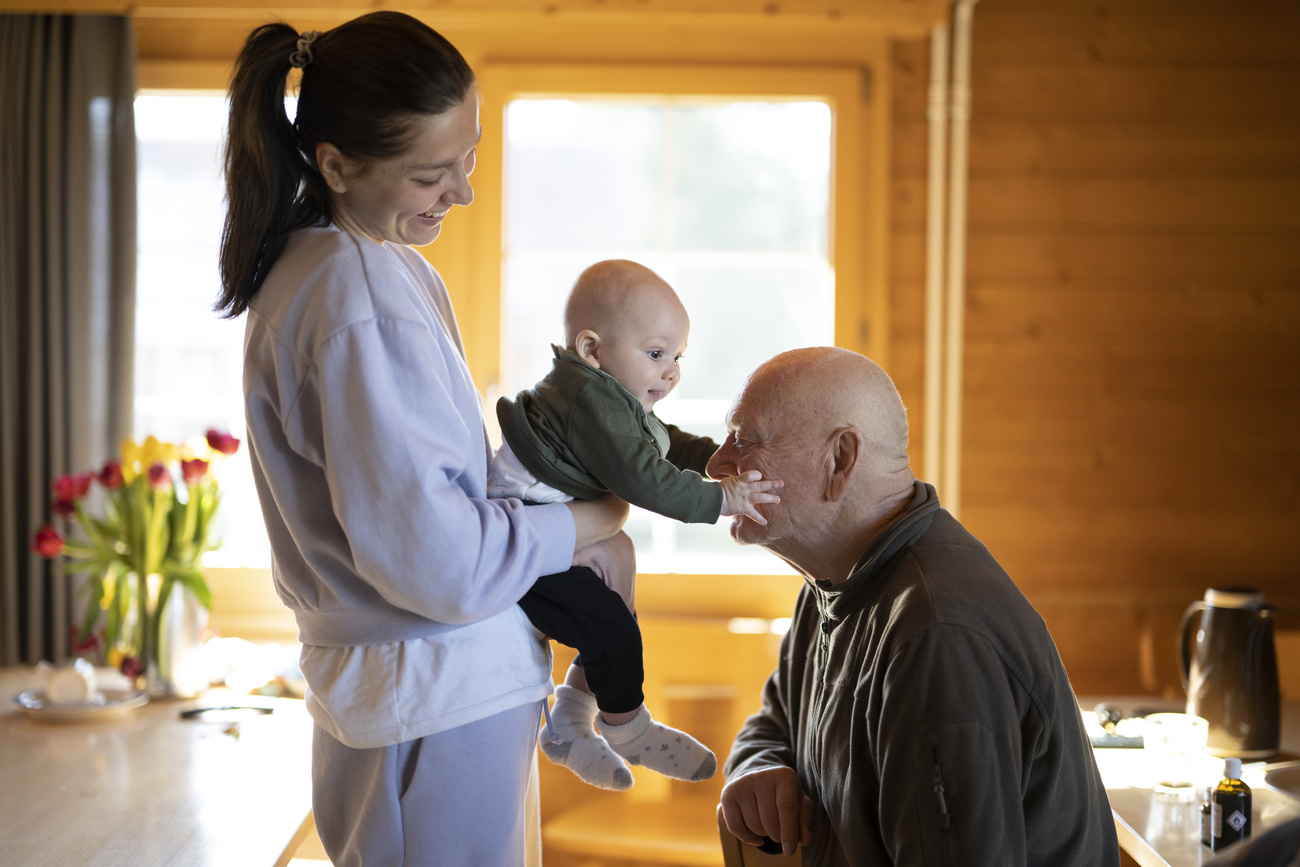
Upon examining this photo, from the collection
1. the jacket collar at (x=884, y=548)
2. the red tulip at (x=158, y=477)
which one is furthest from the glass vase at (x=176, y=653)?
the jacket collar at (x=884, y=548)

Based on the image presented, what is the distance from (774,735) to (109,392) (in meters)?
2.26

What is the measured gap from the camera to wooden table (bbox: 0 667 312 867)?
5.01ft

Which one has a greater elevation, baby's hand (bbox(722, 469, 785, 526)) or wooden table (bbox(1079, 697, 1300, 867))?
baby's hand (bbox(722, 469, 785, 526))

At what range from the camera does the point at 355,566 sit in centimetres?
107

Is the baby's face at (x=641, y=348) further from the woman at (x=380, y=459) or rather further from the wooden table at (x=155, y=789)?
the wooden table at (x=155, y=789)

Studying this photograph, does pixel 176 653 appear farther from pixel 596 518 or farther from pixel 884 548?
pixel 884 548

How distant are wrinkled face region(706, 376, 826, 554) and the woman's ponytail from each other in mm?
637

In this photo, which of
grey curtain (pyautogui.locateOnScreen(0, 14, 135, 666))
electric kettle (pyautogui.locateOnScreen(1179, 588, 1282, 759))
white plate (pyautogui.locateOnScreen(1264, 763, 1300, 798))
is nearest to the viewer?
white plate (pyautogui.locateOnScreen(1264, 763, 1300, 798))

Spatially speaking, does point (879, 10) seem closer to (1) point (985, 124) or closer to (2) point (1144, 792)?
(1) point (985, 124)

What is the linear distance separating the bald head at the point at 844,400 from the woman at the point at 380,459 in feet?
1.18

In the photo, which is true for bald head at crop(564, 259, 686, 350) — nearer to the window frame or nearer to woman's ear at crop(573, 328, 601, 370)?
woman's ear at crop(573, 328, 601, 370)

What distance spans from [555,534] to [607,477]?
0.43 feet

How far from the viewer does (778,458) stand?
1.39m

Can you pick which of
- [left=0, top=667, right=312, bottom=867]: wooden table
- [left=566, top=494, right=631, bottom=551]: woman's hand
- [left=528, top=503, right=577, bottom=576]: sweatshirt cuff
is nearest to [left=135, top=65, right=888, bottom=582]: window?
[left=0, top=667, right=312, bottom=867]: wooden table
